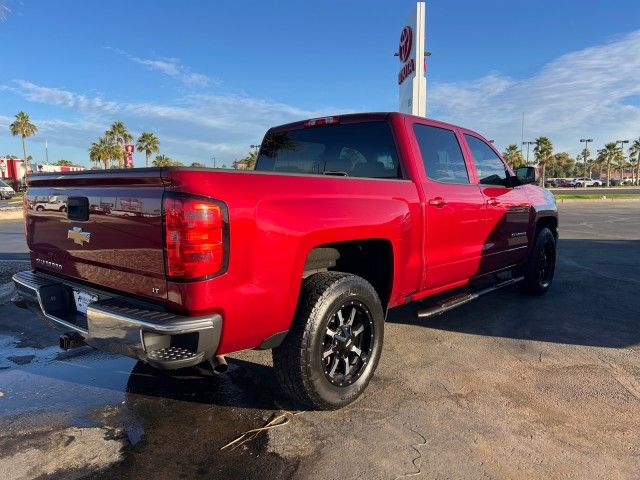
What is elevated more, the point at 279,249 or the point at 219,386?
the point at 279,249

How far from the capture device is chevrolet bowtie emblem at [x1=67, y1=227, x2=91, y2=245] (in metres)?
2.96

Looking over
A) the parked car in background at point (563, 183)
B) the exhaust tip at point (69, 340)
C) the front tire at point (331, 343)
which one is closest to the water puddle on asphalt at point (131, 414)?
the front tire at point (331, 343)

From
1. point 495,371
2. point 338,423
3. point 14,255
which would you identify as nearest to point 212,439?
point 338,423

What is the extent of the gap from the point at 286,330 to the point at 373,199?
110cm

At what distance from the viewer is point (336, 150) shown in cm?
427

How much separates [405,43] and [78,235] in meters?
13.9

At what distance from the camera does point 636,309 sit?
5500mm

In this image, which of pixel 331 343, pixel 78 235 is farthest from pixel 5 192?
pixel 331 343

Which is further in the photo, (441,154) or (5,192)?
(5,192)

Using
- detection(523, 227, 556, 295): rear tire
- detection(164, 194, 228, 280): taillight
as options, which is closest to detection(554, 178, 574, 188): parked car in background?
detection(523, 227, 556, 295): rear tire

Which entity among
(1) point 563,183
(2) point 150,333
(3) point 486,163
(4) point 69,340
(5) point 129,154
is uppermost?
(5) point 129,154

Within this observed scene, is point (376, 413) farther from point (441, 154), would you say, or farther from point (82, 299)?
point (441, 154)

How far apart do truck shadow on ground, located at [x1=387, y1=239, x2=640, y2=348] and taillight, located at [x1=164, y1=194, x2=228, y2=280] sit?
3179mm

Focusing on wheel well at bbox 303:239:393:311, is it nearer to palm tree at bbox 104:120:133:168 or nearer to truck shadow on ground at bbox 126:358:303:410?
truck shadow on ground at bbox 126:358:303:410
